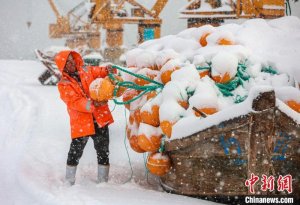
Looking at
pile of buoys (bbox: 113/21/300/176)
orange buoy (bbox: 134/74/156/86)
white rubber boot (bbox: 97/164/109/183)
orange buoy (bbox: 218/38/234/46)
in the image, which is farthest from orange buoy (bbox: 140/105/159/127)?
orange buoy (bbox: 218/38/234/46)

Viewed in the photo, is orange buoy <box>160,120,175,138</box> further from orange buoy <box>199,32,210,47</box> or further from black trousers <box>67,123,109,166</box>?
orange buoy <box>199,32,210,47</box>

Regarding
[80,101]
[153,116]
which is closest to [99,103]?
[80,101]

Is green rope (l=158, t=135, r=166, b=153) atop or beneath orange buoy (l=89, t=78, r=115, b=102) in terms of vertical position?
beneath

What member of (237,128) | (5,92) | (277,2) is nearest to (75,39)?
(5,92)

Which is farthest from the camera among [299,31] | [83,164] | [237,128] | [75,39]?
[75,39]

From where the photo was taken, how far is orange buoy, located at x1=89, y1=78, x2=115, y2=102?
360cm

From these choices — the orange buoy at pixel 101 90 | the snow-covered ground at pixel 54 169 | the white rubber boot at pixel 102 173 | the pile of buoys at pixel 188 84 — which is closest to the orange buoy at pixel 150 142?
the pile of buoys at pixel 188 84

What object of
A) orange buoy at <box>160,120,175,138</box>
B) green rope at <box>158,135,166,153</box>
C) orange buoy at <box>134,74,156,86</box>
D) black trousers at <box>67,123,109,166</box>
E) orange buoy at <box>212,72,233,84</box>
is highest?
orange buoy at <box>212,72,233,84</box>

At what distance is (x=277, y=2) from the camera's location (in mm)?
10516

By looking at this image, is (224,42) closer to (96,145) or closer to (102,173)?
(96,145)

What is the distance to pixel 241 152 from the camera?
302 cm

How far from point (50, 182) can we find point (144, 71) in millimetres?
1488

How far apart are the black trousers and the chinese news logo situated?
1525mm

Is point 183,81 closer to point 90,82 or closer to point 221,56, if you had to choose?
point 221,56
